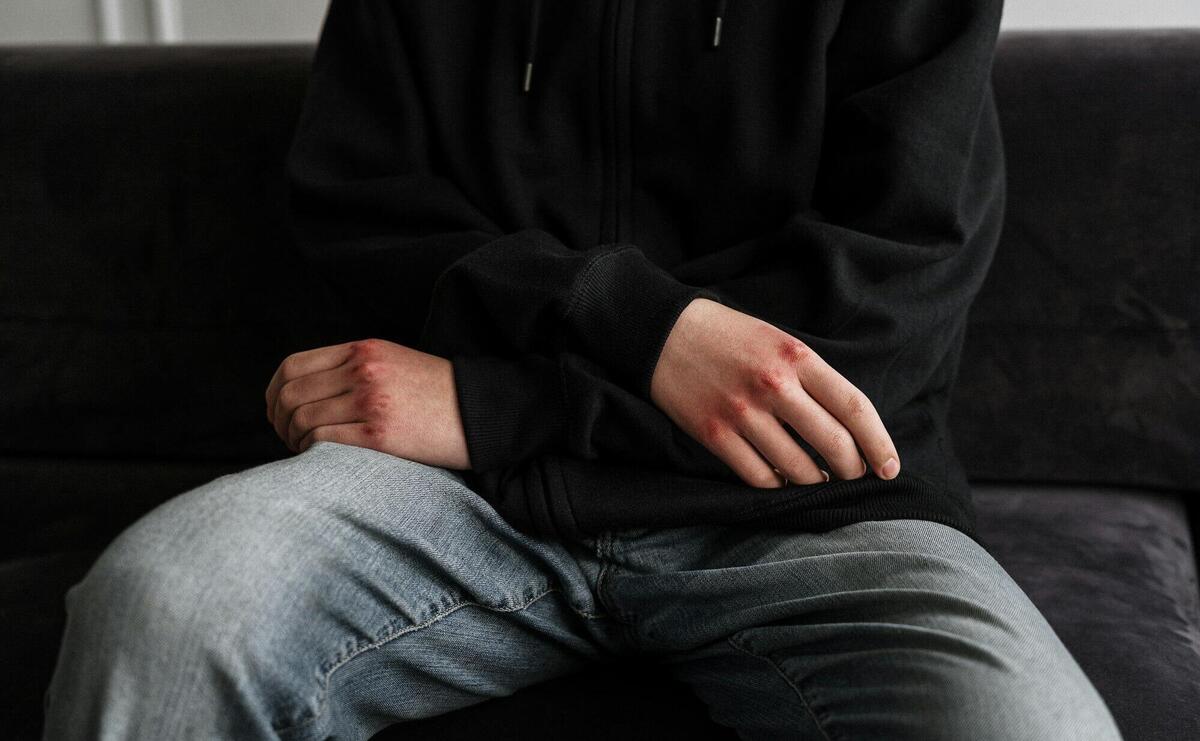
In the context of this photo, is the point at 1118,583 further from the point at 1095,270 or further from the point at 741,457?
the point at 741,457

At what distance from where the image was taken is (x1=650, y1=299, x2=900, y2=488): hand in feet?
2.60

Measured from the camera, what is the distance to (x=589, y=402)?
0.83m

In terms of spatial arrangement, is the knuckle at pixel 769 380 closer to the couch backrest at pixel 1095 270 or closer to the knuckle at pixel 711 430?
the knuckle at pixel 711 430

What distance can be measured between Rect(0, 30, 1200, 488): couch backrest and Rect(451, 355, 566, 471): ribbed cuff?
0.55 metres

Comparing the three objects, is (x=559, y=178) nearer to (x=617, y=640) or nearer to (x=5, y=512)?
(x=617, y=640)

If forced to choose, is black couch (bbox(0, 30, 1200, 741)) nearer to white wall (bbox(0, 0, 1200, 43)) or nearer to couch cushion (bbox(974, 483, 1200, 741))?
couch cushion (bbox(974, 483, 1200, 741))

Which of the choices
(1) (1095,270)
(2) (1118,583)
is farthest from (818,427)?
(1) (1095,270)

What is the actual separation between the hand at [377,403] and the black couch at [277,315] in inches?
13.9

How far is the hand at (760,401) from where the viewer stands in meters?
0.79

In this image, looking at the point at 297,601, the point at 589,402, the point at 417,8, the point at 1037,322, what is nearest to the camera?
the point at 297,601

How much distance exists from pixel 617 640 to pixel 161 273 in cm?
86

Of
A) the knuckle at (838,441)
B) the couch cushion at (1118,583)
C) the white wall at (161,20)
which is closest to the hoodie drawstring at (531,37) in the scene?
the knuckle at (838,441)

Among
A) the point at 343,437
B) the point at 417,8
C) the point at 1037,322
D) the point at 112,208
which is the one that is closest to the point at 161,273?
the point at 112,208

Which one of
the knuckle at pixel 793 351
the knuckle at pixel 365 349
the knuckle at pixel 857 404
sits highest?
the knuckle at pixel 793 351
